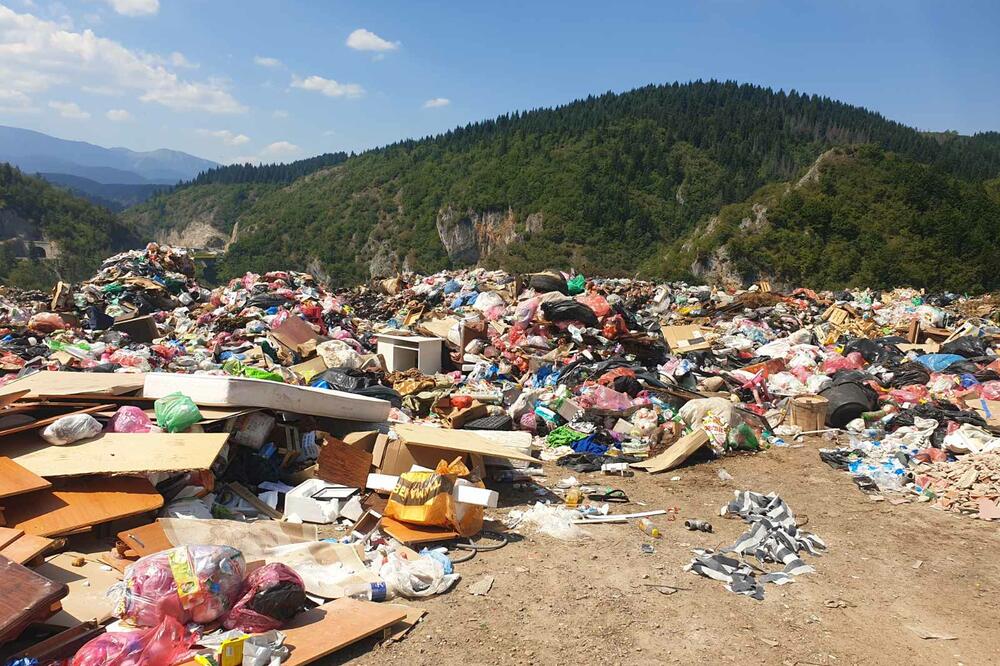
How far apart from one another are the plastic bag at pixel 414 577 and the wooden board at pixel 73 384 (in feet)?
7.90

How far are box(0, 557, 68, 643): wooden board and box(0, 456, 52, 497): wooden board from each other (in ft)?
2.67

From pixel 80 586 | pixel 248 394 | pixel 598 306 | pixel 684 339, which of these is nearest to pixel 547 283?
pixel 598 306

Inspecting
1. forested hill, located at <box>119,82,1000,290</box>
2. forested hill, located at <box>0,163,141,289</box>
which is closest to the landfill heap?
forested hill, located at <box>119,82,1000,290</box>

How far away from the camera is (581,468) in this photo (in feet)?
18.5

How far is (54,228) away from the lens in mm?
63000

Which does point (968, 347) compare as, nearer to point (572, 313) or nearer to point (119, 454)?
point (572, 313)

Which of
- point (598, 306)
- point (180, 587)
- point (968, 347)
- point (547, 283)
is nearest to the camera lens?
point (180, 587)

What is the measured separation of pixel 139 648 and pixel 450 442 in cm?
273

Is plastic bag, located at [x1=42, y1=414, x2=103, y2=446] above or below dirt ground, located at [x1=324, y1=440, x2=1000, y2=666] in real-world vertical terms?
above

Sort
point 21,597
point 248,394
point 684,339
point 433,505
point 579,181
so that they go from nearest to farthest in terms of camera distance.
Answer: point 21,597
point 433,505
point 248,394
point 684,339
point 579,181

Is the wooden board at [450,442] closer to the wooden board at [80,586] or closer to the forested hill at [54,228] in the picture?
the wooden board at [80,586]

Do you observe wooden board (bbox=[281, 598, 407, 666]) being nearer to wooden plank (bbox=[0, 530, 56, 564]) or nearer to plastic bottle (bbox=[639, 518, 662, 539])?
wooden plank (bbox=[0, 530, 56, 564])

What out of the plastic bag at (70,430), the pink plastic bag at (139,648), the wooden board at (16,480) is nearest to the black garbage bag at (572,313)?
the plastic bag at (70,430)

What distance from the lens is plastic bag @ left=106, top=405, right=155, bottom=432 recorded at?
408cm
